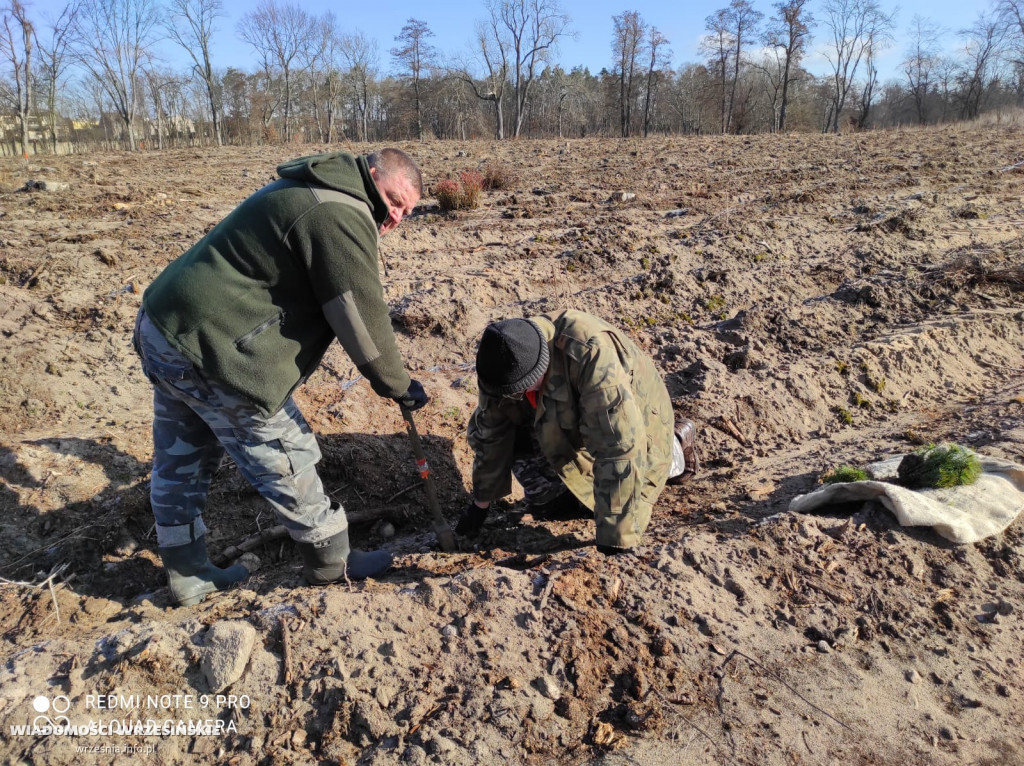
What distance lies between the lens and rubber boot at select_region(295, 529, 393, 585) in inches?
108

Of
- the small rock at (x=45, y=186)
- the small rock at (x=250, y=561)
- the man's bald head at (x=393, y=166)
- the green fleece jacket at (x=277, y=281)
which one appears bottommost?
the small rock at (x=250, y=561)

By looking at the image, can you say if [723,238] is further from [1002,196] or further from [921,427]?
[1002,196]

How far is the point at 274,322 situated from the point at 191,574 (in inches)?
49.5

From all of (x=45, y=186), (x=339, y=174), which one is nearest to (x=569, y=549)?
(x=339, y=174)

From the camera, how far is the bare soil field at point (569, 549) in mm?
2127

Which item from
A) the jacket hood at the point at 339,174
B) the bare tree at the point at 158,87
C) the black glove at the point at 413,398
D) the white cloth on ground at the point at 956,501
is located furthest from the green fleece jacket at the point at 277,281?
the bare tree at the point at 158,87

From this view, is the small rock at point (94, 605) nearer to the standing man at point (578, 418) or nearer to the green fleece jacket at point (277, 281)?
the green fleece jacket at point (277, 281)

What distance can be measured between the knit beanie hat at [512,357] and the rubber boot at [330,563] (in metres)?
0.95

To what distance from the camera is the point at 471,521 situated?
3.38 meters

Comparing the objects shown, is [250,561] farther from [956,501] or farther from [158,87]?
[158,87]

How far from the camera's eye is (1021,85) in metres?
39.5

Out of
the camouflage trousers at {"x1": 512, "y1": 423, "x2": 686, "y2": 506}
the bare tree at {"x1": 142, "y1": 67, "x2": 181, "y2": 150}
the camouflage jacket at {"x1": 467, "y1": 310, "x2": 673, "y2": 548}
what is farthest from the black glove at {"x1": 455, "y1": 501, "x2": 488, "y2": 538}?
the bare tree at {"x1": 142, "y1": 67, "x2": 181, "y2": 150}

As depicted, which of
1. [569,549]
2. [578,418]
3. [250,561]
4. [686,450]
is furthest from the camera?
[686,450]

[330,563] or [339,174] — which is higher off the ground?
[339,174]
